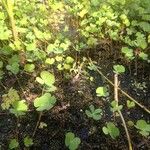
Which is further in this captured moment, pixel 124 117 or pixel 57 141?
pixel 124 117

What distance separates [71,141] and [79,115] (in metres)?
0.27

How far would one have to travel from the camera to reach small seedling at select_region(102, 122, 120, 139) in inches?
69.8

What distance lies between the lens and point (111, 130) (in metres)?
1.78

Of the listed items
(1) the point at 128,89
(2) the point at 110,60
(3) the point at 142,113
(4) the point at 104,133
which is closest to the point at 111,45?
(2) the point at 110,60

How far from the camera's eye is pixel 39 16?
2.57 meters

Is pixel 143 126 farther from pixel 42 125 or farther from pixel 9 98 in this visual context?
pixel 9 98

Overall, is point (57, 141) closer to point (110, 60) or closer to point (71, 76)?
point (71, 76)

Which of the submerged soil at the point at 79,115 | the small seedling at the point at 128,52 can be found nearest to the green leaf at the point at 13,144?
the submerged soil at the point at 79,115

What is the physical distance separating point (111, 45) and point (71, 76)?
413 millimetres

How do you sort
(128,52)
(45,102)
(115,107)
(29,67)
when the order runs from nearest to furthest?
(45,102) → (115,107) → (29,67) → (128,52)

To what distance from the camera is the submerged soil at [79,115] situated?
1.82 meters

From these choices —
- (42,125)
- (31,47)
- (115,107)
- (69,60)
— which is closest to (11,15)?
(31,47)

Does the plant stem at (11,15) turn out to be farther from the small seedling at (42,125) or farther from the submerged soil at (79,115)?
the small seedling at (42,125)

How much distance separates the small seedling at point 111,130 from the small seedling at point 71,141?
174 millimetres
